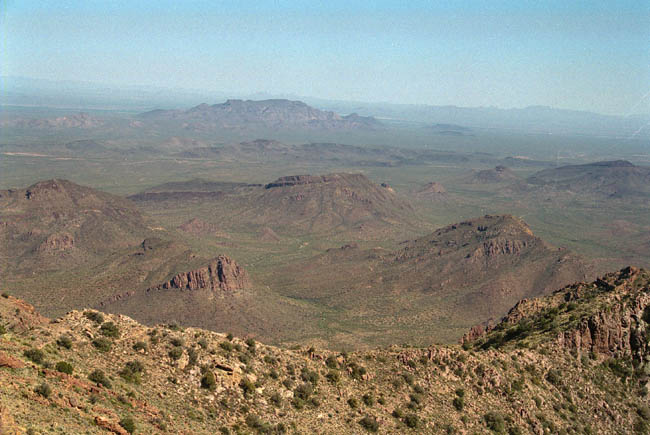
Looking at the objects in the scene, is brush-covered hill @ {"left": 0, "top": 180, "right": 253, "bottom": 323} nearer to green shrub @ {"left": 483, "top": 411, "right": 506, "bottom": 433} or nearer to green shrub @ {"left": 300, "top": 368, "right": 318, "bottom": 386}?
green shrub @ {"left": 300, "top": 368, "right": 318, "bottom": 386}

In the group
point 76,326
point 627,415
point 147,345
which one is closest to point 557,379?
point 627,415

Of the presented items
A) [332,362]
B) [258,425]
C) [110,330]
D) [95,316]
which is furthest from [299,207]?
[258,425]

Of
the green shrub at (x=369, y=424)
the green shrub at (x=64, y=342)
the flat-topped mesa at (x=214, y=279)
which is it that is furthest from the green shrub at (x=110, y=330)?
the flat-topped mesa at (x=214, y=279)

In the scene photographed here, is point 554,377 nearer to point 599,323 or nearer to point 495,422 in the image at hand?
point 599,323

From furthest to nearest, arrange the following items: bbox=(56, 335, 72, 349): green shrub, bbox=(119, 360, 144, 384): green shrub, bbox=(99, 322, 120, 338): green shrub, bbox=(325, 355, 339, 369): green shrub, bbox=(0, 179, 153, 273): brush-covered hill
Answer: bbox=(0, 179, 153, 273): brush-covered hill → bbox=(325, 355, 339, 369): green shrub → bbox=(99, 322, 120, 338): green shrub → bbox=(56, 335, 72, 349): green shrub → bbox=(119, 360, 144, 384): green shrub

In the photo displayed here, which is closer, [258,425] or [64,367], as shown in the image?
[64,367]

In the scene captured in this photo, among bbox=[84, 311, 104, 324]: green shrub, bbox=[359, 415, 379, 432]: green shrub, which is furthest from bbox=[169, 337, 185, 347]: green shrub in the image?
bbox=[359, 415, 379, 432]: green shrub

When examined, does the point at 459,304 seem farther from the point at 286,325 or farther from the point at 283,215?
the point at 283,215
